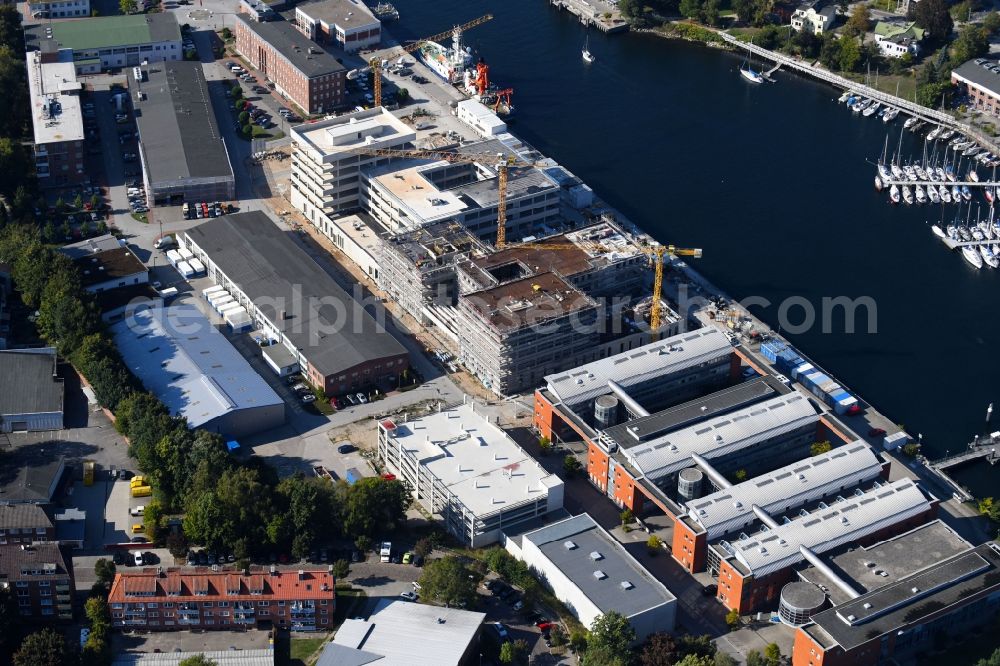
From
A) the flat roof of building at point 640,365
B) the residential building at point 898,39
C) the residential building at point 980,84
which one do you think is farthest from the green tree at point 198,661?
the residential building at point 898,39

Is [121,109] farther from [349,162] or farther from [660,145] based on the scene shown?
[660,145]

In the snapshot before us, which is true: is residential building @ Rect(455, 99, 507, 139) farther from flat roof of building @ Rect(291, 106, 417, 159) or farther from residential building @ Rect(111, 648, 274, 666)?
residential building @ Rect(111, 648, 274, 666)

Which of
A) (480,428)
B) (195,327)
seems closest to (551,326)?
(480,428)

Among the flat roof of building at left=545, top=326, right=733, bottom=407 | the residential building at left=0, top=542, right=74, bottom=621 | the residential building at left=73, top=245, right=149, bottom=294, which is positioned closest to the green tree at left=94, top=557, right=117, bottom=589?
the residential building at left=0, top=542, right=74, bottom=621

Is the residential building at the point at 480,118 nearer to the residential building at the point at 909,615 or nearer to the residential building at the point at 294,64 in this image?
the residential building at the point at 294,64

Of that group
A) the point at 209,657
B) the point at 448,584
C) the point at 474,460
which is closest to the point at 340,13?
the point at 474,460

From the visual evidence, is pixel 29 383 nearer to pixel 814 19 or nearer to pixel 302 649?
pixel 302 649
